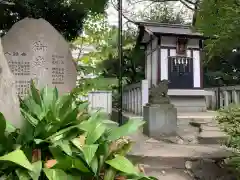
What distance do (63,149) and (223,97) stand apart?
30.4 feet

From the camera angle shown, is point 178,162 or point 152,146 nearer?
point 178,162

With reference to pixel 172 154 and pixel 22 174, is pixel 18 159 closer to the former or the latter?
pixel 22 174

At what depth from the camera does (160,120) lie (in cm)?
639

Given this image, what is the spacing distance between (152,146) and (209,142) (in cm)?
126

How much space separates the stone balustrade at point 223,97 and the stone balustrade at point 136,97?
7.52ft

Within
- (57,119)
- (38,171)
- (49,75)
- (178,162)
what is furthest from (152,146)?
(38,171)

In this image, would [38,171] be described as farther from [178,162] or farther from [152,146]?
[152,146]

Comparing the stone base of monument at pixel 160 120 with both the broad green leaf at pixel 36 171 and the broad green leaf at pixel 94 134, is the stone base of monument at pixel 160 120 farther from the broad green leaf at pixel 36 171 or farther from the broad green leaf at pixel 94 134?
the broad green leaf at pixel 36 171

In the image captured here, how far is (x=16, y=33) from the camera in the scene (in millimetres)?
4871

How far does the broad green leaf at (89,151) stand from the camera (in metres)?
2.37

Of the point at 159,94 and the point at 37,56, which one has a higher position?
the point at 37,56

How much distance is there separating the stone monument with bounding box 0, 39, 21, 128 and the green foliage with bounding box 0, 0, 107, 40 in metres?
4.78

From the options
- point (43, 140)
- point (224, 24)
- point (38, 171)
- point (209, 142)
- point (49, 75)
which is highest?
point (224, 24)

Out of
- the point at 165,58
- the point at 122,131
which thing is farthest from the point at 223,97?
the point at 122,131
